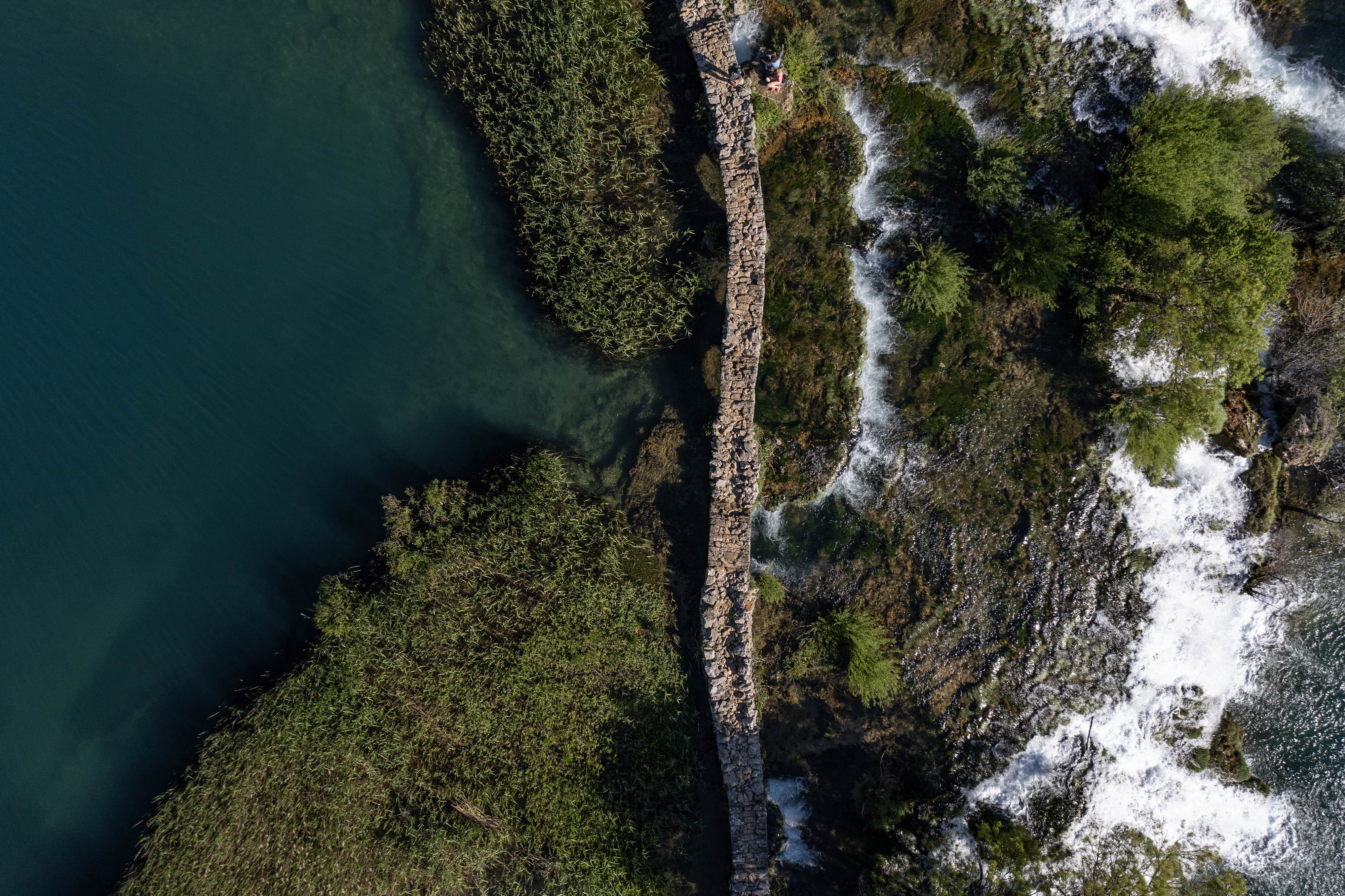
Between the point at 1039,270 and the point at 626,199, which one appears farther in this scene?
the point at 626,199

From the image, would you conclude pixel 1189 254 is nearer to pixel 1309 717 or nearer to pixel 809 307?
pixel 809 307

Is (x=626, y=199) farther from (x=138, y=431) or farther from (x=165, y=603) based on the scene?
(x=165, y=603)

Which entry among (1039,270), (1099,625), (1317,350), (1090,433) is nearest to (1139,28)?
(1039,270)

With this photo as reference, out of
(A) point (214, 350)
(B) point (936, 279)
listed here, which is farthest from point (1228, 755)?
(A) point (214, 350)

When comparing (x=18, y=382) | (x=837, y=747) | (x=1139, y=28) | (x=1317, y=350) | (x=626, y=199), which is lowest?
(x=837, y=747)

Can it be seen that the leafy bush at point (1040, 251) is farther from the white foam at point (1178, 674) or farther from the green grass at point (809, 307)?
the white foam at point (1178, 674)
